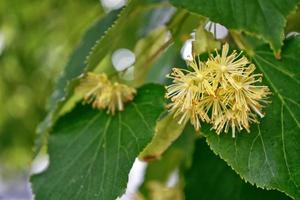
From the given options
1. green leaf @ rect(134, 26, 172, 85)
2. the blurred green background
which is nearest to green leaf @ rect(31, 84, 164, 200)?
green leaf @ rect(134, 26, 172, 85)

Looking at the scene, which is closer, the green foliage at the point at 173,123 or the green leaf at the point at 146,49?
the green foliage at the point at 173,123

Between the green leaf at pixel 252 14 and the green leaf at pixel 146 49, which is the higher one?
the green leaf at pixel 252 14

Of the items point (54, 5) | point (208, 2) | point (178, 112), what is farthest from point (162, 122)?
point (54, 5)

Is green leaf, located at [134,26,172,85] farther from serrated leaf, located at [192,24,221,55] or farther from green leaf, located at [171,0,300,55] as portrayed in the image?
green leaf, located at [171,0,300,55]

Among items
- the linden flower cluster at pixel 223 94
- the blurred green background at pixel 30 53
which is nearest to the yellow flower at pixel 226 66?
the linden flower cluster at pixel 223 94

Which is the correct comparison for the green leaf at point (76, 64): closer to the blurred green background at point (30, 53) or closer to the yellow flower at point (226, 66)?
the yellow flower at point (226, 66)

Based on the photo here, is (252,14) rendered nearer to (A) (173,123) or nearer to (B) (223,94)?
(B) (223,94)
